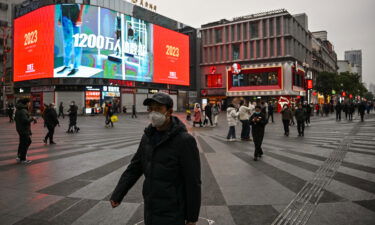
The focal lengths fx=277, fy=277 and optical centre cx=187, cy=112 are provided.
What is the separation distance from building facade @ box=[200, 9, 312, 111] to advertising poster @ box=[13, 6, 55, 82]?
31.0 m

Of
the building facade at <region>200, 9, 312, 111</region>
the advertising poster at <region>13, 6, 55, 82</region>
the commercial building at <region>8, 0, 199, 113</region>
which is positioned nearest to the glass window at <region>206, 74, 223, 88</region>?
the building facade at <region>200, 9, 312, 111</region>

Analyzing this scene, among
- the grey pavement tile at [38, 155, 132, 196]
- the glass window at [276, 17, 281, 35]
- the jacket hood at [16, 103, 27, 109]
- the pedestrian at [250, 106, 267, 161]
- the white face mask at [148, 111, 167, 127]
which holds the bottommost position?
the grey pavement tile at [38, 155, 132, 196]

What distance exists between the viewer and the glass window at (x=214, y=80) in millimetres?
58562

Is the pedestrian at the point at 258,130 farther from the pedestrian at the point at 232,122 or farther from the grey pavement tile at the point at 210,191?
the pedestrian at the point at 232,122

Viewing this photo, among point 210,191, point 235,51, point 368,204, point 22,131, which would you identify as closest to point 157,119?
point 210,191

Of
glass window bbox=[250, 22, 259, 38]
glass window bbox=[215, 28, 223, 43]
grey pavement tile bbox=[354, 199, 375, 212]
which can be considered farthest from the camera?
glass window bbox=[215, 28, 223, 43]

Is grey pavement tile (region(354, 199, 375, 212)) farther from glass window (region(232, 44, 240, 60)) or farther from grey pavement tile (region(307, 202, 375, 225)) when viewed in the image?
glass window (region(232, 44, 240, 60))

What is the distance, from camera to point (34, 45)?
140ft

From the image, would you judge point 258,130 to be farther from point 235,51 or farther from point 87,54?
point 235,51

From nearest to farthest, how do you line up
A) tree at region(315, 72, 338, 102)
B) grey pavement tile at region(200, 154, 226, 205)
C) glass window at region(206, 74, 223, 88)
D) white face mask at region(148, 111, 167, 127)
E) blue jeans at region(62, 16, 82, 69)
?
white face mask at region(148, 111, 167, 127) < grey pavement tile at region(200, 154, 226, 205) < blue jeans at region(62, 16, 82, 69) < tree at region(315, 72, 338, 102) < glass window at region(206, 74, 223, 88)

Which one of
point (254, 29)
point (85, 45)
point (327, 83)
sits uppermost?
point (254, 29)

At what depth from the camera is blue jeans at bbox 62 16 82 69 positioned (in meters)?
39.8

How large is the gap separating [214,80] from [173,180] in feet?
190

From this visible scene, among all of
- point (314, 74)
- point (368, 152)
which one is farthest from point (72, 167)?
point (314, 74)
